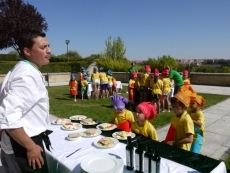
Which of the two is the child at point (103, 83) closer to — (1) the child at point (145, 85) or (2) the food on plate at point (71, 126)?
(1) the child at point (145, 85)

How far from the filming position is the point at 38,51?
67.1 inches

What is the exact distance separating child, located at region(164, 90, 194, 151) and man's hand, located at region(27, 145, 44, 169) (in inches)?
70.3

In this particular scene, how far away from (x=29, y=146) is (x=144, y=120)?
1.91m

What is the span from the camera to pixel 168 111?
7812 millimetres

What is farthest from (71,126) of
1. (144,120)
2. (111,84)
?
(111,84)

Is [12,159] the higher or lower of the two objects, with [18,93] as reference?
lower

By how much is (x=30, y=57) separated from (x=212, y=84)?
623 inches

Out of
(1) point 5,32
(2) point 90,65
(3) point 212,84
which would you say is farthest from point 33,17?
(3) point 212,84

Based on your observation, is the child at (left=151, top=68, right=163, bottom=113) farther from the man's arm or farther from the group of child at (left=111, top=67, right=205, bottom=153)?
the man's arm

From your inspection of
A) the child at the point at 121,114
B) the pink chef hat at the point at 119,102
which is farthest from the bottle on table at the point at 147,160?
the pink chef hat at the point at 119,102

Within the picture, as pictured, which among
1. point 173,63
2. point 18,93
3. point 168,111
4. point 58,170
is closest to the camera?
point 18,93

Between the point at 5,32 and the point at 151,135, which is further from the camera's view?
the point at 5,32

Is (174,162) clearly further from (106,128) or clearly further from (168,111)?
(168,111)

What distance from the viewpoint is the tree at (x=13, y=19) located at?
27.2m
